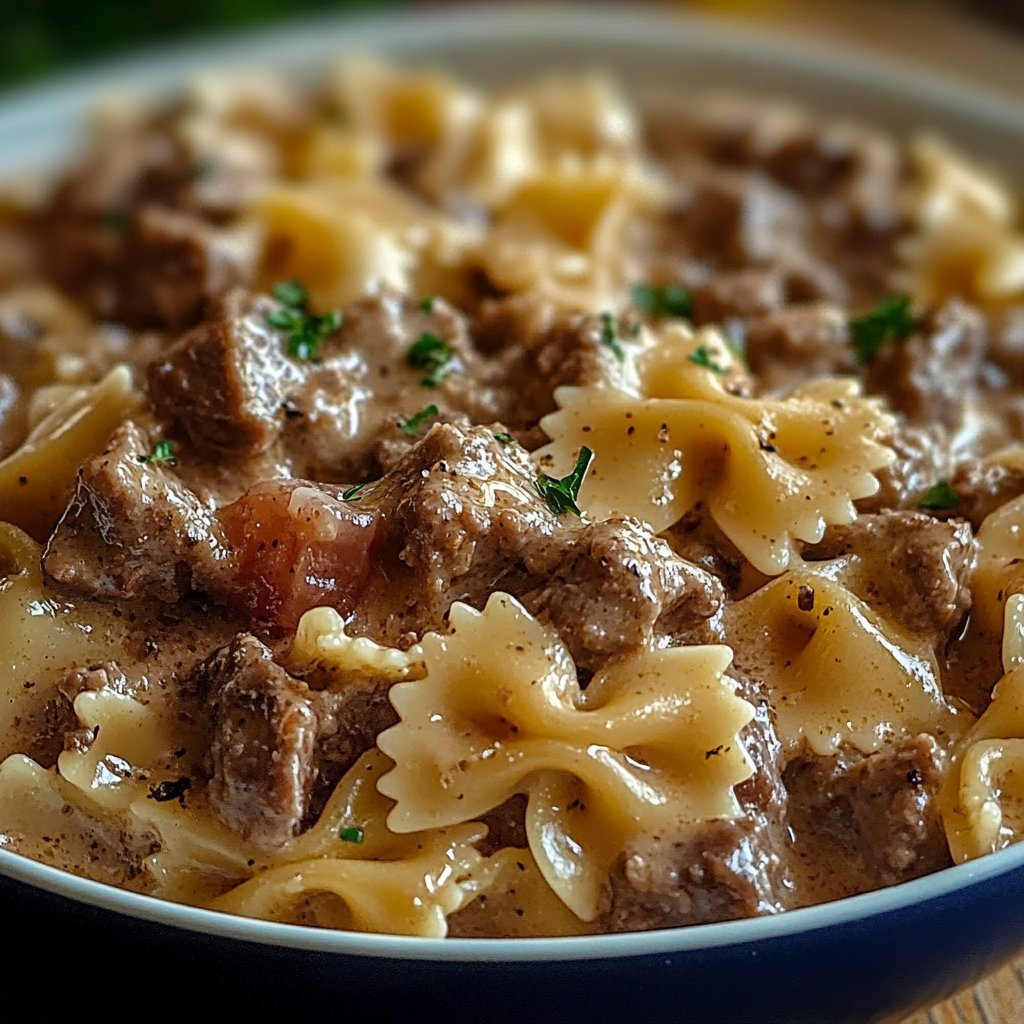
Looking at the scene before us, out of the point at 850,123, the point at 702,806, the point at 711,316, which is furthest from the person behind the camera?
the point at 850,123

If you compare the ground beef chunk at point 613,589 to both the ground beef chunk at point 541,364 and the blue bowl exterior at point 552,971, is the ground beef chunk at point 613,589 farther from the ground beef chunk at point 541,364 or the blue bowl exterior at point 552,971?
the blue bowl exterior at point 552,971

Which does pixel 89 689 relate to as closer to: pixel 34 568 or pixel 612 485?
pixel 34 568

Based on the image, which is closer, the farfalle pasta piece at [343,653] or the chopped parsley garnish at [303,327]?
the farfalle pasta piece at [343,653]

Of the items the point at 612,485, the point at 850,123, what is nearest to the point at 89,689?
the point at 612,485

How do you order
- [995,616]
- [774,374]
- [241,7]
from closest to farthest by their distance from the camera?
[995,616] < [774,374] < [241,7]

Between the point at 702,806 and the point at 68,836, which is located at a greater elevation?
the point at 702,806

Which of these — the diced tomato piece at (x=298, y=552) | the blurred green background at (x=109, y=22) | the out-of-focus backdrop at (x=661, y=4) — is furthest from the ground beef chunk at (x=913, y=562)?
the blurred green background at (x=109, y=22)

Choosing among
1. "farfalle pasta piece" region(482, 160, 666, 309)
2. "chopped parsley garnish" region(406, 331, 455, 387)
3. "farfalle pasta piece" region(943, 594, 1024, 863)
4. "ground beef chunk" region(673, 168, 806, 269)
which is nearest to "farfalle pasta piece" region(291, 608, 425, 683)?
"chopped parsley garnish" region(406, 331, 455, 387)

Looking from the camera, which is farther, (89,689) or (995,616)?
(995,616)
